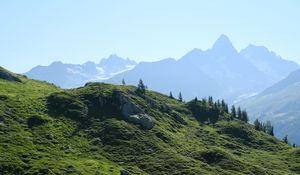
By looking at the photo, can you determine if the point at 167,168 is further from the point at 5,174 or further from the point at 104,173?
the point at 5,174

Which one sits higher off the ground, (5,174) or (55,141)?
(55,141)

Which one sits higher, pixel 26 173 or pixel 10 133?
pixel 10 133

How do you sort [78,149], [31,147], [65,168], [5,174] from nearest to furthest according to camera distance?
[5,174] → [65,168] → [31,147] → [78,149]

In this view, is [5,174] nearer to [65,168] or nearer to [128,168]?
[65,168]

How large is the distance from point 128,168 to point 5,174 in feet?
156

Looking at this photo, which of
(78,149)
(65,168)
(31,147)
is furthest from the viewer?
(78,149)

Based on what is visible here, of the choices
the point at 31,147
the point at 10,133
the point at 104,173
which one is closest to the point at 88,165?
the point at 104,173

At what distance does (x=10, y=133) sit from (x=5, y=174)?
122 ft

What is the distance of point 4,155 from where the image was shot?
16762cm

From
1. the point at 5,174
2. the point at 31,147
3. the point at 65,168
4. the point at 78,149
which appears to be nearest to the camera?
the point at 5,174

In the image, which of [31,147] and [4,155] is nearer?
[4,155]

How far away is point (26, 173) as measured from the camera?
159000mm

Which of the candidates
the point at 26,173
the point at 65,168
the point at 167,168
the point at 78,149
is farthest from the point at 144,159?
the point at 26,173

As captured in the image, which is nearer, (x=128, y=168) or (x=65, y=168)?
(x=65, y=168)
